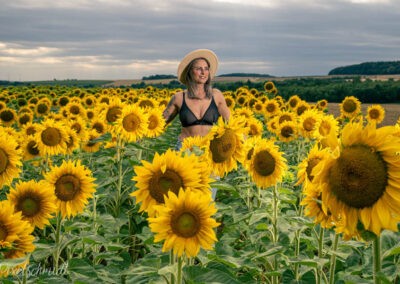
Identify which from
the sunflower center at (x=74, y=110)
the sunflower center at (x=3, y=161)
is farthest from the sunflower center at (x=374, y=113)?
the sunflower center at (x=3, y=161)

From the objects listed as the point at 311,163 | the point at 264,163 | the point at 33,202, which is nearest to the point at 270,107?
the point at 264,163

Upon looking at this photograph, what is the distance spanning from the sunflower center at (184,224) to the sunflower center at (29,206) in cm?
161

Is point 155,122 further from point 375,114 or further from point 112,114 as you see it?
point 375,114

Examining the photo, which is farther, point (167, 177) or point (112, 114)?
point (112, 114)

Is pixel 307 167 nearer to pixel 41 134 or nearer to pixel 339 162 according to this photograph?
pixel 339 162

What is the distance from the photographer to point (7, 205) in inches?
126

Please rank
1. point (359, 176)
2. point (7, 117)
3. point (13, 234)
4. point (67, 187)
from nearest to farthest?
point (359, 176), point (13, 234), point (67, 187), point (7, 117)

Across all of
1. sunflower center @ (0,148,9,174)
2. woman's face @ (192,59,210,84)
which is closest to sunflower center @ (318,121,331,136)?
woman's face @ (192,59,210,84)

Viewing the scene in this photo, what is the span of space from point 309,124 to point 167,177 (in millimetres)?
6547

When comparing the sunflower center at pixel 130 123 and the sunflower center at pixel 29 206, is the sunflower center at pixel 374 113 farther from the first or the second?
the sunflower center at pixel 29 206

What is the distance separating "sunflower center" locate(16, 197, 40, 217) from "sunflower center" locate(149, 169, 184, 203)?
4.27 feet

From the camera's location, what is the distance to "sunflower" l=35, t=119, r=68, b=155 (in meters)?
7.46

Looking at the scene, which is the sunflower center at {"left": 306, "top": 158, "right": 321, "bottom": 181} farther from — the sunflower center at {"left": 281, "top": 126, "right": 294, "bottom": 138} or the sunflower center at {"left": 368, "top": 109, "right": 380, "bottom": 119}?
the sunflower center at {"left": 368, "top": 109, "right": 380, "bottom": 119}

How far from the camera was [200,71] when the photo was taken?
742cm
